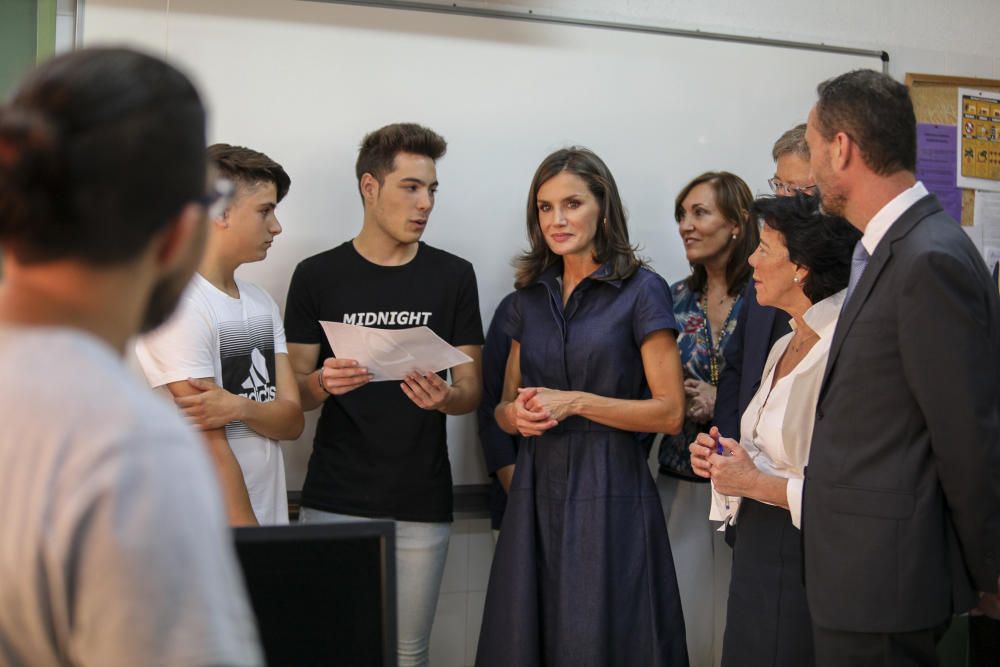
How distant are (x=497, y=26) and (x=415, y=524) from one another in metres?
1.62

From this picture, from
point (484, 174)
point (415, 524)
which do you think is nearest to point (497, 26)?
point (484, 174)

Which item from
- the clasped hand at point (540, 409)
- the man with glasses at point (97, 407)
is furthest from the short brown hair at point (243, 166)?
the man with glasses at point (97, 407)

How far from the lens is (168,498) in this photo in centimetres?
63

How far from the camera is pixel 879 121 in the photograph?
1884 mm

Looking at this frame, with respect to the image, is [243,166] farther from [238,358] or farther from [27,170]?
[27,170]

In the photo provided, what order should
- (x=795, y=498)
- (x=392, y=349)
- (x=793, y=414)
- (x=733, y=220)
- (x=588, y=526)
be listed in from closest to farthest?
(x=795, y=498)
(x=793, y=414)
(x=392, y=349)
(x=588, y=526)
(x=733, y=220)

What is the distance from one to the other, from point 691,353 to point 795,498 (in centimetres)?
102

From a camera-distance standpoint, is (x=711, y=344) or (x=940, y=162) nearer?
(x=711, y=344)

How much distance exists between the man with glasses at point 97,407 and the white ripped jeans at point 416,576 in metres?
2.06

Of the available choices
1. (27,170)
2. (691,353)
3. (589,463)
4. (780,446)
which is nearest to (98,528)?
(27,170)

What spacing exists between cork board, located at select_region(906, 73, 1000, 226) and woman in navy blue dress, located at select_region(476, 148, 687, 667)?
158cm

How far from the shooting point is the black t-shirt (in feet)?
8.78

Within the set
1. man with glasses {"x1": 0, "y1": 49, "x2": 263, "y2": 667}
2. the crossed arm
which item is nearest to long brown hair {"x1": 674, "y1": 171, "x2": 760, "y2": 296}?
the crossed arm

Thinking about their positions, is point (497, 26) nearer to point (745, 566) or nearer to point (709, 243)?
point (709, 243)
